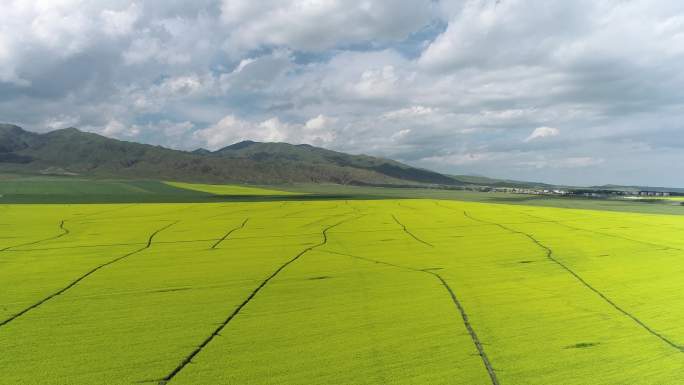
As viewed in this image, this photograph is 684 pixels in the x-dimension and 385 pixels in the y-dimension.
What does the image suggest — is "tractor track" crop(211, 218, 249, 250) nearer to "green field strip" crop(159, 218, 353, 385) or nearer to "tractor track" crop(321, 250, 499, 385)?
"green field strip" crop(159, 218, 353, 385)

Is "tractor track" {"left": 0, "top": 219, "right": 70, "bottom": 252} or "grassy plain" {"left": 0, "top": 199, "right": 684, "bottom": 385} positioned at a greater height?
"tractor track" {"left": 0, "top": 219, "right": 70, "bottom": 252}

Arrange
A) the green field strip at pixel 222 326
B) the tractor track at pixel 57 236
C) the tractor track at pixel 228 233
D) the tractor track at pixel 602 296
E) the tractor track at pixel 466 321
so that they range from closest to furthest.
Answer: the green field strip at pixel 222 326, the tractor track at pixel 466 321, the tractor track at pixel 602 296, the tractor track at pixel 57 236, the tractor track at pixel 228 233

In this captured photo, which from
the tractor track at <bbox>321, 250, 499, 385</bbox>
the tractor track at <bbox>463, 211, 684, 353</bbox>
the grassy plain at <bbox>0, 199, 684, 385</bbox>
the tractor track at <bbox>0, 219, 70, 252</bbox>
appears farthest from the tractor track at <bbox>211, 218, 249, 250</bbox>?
the tractor track at <bbox>463, 211, 684, 353</bbox>

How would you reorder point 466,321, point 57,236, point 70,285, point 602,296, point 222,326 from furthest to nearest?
point 57,236 < point 70,285 < point 602,296 < point 466,321 < point 222,326

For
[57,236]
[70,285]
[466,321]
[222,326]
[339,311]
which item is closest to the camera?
[222,326]

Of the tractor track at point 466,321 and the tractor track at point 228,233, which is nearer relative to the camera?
the tractor track at point 466,321

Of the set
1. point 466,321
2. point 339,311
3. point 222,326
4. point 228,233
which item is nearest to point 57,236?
point 228,233

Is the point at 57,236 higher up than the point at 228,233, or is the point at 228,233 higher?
the point at 228,233

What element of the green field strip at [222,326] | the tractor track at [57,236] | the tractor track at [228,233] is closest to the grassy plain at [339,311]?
the green field strip at [222,326]

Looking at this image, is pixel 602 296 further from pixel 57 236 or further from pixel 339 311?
pixel 57 236

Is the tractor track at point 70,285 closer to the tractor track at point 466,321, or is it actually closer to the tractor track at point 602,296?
the tractor track at point 466,321
